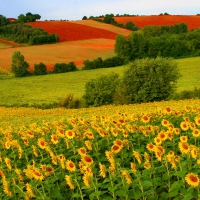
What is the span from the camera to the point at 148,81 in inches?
1603

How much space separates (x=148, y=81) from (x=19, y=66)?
38.9 metres

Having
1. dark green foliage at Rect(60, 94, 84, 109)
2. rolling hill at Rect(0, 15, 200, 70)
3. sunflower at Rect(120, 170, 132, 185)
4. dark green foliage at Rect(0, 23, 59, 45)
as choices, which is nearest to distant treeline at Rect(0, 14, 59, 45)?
dark green foliage at Rect(0, 23, 59, 45)

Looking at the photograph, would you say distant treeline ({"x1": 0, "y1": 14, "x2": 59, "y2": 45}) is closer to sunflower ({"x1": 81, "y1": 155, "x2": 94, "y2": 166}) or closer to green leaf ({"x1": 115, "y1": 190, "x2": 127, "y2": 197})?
sunflower ({"x1": 81, "y1": 155, "x2": 94, "y2": 166})

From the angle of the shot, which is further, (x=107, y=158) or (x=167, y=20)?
(x=167, y=20)

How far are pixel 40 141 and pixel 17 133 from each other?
2943 mm

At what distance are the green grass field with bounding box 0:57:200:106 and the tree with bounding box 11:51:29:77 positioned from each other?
2176mm

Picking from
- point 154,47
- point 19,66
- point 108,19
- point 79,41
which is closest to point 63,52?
point 79,41

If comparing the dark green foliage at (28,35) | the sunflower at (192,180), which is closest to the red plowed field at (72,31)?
the dark green foliage at (28,35)

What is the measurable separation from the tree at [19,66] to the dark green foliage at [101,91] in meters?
33.4

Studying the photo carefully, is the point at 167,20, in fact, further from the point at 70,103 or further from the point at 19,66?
Result: the point at 70,103

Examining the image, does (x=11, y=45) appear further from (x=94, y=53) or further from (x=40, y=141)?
(x=40, y=141)

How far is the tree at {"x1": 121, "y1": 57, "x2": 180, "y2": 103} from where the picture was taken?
132ft

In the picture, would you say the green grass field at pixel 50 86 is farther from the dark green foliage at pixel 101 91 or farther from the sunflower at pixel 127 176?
the sunflower at pixel 127 176

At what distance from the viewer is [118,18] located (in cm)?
12444
